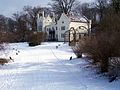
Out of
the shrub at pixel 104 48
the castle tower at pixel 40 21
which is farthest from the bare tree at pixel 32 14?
the shrub at pixel 104 48

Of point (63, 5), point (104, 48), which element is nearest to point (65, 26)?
point (63, 5)

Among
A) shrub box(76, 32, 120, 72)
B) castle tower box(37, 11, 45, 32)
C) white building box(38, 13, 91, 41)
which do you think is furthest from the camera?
castle tower box(37, 11, 45, 32)

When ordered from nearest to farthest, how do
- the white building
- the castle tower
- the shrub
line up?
1. the shrub
2. the white building
3. the castle tower

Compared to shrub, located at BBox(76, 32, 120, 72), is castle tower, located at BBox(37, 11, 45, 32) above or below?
above

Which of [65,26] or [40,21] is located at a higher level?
[40,21]

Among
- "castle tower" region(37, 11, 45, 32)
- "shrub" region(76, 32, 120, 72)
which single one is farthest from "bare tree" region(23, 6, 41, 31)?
"shrub" region(76, 32, 120, 72)

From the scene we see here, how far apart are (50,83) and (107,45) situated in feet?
12.5

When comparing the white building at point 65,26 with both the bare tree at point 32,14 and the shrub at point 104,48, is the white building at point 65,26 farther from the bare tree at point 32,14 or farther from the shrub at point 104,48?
the shrub at point 104,48

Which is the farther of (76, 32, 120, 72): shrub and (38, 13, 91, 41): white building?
(38, 13, 91, 41): white building

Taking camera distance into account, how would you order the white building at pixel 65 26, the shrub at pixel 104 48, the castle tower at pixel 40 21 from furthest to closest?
the castle tower at pixel 40 21, the white building at pixel 65 26, the shrub at pixel 104 48

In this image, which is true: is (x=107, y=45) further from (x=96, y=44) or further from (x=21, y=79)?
(x=21, y=79)

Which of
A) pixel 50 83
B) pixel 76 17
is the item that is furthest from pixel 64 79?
pixel 76 17

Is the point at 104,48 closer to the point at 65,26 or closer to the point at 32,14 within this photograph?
the point at 65,26

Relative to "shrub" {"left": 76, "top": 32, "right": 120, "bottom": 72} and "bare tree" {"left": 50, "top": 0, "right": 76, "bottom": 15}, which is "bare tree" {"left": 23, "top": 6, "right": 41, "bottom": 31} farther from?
"shrub" {"left": 76, "top": 32, "right": 120, "bottom": 72}
